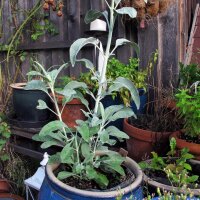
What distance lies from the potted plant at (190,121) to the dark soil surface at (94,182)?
454mm

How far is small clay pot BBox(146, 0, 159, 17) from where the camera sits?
2340 mm

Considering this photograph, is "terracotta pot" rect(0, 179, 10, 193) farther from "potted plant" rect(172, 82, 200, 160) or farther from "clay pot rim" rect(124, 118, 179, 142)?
"potted plant" rect(172, 82, 200, 160)

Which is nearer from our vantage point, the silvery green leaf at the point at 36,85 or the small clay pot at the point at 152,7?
the silvery green leaf at the point at 36,85

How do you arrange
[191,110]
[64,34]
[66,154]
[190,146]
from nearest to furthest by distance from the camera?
[66,154] < [191,110] < [190,146] < [64,34]

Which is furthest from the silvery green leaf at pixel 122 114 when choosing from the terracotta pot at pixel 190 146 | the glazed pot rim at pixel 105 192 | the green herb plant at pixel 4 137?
the green herb plant at pixel 4 137

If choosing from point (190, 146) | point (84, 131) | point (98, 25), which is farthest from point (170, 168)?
point (98, 25)

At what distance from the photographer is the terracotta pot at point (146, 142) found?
2053 mm

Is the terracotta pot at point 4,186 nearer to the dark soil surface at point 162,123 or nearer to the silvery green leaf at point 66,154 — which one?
the dark soil surface at point 162,123

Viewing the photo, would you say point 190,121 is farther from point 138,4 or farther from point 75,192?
point 138,4

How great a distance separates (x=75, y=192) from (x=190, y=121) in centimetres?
82

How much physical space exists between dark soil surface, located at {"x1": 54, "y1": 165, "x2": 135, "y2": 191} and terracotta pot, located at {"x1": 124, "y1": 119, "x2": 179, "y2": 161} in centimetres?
48

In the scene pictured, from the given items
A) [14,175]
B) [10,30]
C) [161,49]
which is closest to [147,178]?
[161,49]

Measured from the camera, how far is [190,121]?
5.82 ft

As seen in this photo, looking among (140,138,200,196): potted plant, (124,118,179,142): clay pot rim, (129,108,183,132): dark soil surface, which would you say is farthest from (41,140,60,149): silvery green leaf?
(129,108,183,132): dark soil surface
